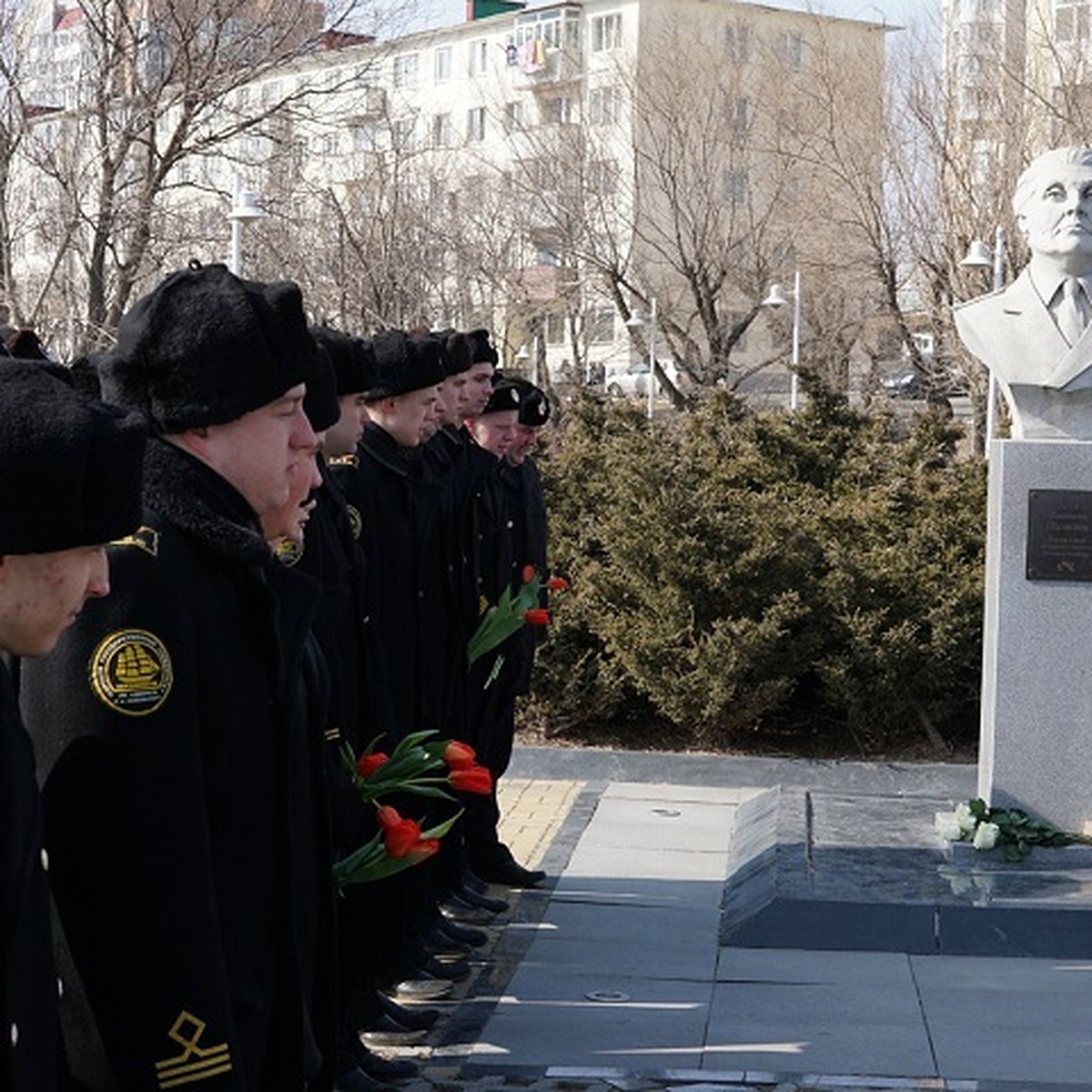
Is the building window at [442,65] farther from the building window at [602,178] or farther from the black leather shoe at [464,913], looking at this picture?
the black leather shoe at [464,913]

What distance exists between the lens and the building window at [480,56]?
191 feet

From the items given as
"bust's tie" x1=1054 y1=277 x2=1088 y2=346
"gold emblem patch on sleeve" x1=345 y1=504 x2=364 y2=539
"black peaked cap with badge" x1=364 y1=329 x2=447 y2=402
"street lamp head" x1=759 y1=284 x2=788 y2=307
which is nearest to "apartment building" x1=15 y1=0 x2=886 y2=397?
"street lamp head" x1=759 y1=284 x2=788 y2=307

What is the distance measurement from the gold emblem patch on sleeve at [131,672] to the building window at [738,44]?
35150 millimetres

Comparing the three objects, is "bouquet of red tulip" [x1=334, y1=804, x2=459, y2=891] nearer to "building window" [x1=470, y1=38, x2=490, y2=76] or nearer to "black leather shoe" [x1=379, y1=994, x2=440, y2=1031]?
"black leather shoe" [x1=379, y1=994, x2=440, y2=1031]

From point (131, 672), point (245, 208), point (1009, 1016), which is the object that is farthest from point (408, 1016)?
point (245, 208)

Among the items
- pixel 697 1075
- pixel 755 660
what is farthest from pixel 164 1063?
pixel 755 660

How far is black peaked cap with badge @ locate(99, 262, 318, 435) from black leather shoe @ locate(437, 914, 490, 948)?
4.28 metres

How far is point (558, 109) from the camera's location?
130 feet

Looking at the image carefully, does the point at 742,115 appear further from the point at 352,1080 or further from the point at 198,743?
the point at 198,743

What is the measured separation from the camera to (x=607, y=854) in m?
9.58

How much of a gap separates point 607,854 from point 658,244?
27835 millimetres

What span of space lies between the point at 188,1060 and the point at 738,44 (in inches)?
1418

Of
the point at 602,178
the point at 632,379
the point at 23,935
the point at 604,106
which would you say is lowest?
the point at 632,379

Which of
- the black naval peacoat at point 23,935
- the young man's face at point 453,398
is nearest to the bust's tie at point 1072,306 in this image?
the young man's face at point 453,398
